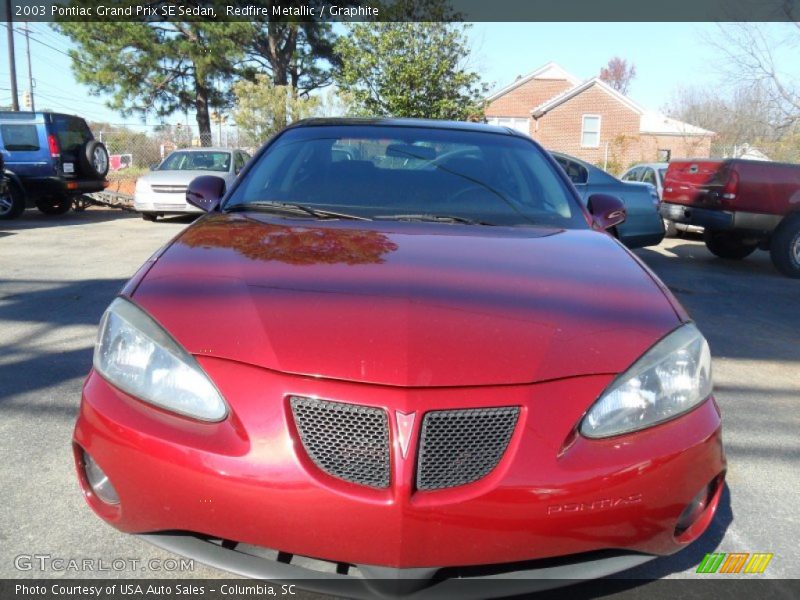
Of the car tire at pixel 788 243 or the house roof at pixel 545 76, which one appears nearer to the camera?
the car tire at pixel 788 243

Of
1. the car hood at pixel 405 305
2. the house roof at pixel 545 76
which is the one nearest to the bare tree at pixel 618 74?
the house roof at pixel 545 76

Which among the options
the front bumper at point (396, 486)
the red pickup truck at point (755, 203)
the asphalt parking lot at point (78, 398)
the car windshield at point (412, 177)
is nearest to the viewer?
the front bumper at point (396, 486)

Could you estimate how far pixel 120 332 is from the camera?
194 cm

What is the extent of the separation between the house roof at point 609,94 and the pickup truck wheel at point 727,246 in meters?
21.9

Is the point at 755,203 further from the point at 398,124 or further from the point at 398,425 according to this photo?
the point at 398,425

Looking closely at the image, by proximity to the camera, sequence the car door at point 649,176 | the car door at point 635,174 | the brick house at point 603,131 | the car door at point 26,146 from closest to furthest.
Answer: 1. the car door at point 26,146
2. the car door at point 649,176
3. the car door at point 635,174
4. the brick house at point 603,131

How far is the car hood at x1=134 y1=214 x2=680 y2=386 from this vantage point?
1.74 meters

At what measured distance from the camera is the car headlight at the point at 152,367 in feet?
A: 5.77

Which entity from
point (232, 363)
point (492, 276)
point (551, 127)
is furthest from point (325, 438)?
point (551, 127)

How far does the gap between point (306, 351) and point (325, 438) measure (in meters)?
0.23

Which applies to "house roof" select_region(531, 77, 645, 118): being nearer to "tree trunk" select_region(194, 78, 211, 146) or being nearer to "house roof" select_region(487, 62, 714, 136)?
"house roof" select_region(487, 62, 714, 136)

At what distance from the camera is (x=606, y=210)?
11.4ft

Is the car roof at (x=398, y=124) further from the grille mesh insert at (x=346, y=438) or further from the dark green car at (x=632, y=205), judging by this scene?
the dark green car at (x=632, y=205)

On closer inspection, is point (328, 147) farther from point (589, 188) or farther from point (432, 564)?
point (589, 188)
